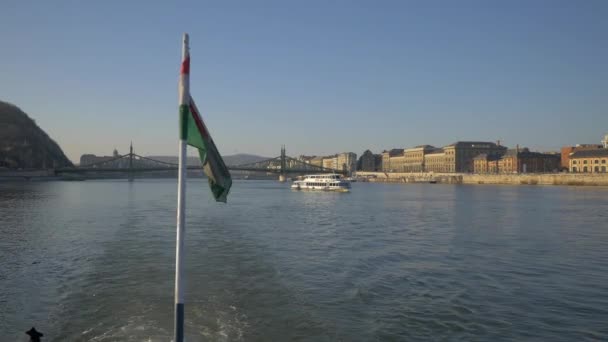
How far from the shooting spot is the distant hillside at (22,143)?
106m

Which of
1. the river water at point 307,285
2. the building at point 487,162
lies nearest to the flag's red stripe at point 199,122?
the river water at point 307,285

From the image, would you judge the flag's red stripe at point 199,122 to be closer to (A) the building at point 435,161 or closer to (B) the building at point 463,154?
(B) the building at point 463,154

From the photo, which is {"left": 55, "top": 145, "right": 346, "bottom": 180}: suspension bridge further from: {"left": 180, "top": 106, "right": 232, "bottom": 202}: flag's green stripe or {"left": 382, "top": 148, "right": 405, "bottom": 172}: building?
{"left": 180, "top": 106, "right": 232, "bottom": 202}: flag's green stripe

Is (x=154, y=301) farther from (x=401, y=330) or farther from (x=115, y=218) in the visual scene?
(x=115, y=218)

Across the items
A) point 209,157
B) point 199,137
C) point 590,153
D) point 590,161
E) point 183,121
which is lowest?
point 209,157

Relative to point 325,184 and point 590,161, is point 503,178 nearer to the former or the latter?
point 590,161

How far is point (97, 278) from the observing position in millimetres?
11703

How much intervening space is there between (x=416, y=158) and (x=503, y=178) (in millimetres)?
54767

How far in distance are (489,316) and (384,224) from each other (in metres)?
16.8

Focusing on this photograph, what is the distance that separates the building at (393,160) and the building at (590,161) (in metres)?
67.1

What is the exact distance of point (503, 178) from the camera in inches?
4072

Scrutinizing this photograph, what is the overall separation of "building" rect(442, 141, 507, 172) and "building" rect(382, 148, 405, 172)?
2692 centimetres

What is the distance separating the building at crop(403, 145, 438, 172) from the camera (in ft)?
505

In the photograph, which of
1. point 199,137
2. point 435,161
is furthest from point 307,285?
point 435,161
